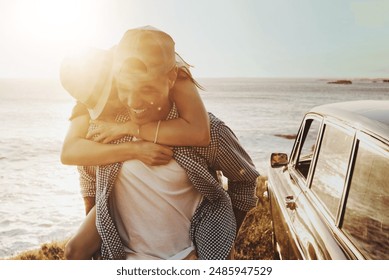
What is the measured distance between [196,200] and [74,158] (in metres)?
0.55

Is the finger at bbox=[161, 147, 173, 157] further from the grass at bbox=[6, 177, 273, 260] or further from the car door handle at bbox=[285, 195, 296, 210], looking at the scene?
the grass at bbox=[6, 177, 273, 260]

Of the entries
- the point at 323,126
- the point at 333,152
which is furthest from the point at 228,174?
the point at 323,126

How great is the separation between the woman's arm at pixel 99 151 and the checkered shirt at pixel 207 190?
0.13 feet

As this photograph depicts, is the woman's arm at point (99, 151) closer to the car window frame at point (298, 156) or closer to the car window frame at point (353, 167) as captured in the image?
the car window frame at point (353, 167)

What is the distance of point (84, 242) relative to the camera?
1.97 metres

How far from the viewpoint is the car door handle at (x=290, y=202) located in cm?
291

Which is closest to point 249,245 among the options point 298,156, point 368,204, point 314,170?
point 298,156

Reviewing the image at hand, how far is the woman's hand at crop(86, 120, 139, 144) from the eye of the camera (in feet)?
6.14

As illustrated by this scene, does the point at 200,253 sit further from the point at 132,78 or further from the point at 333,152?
the point at 333,152

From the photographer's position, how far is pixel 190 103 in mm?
1854

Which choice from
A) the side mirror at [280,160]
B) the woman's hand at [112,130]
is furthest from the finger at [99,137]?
Result: the side mirror at [280,160]

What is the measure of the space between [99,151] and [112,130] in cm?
11

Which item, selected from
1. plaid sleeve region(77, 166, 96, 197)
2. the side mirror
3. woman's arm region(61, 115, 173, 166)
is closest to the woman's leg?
plaid sleeve region(77, 166, 96, 197)

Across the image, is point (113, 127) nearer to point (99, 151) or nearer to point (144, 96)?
point (99, 151)
